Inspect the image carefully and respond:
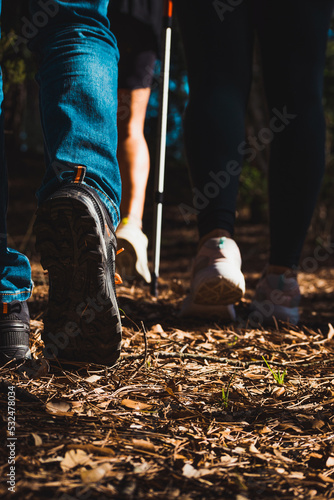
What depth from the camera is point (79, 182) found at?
102cm

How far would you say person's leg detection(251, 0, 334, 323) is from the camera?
69.5 inches

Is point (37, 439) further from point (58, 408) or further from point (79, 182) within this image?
point (79, 182)

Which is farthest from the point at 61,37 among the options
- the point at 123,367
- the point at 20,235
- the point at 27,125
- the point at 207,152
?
the point at 27,125

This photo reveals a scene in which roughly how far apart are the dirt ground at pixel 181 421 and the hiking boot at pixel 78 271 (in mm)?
91

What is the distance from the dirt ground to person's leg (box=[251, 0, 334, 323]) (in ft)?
0.87

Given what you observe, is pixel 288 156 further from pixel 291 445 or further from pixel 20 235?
pixel 20 235

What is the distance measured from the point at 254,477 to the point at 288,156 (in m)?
1.37

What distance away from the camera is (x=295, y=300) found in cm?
187

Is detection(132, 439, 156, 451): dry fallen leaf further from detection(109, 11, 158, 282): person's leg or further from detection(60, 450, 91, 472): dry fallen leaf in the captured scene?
detection(109, 11, 158, 282): person's leg

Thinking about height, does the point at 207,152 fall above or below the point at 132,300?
above

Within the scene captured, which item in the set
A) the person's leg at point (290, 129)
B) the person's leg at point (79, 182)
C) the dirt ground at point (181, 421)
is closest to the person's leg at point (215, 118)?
the person's leg at point (290, 129)

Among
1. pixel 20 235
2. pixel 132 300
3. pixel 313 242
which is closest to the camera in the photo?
pixel 132 300

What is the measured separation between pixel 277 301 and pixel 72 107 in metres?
1.14

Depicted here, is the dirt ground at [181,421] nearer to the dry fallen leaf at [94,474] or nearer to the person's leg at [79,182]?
the dry fallen leaf at [94,474]
